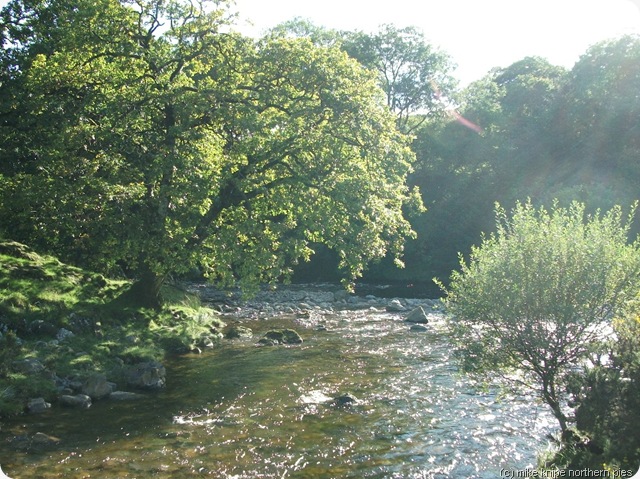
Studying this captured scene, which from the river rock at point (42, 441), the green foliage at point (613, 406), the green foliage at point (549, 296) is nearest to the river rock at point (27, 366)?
the river rock at point (42, 441)

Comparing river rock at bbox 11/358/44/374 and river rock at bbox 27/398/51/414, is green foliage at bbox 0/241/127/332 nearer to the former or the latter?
river rock at bbox 11/358/44/374

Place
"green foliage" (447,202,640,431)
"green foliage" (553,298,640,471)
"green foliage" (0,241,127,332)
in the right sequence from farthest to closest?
"green foliage" (0,241,127,332), "green foliage" (447,202,640,431), "green foliage" (553,298,640,471)

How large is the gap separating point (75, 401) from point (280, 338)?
954 centimetres

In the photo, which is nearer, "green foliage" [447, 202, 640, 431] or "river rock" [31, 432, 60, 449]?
"green foliage" [447, 202, 640, 431]

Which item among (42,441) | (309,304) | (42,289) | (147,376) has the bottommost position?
(309,304)

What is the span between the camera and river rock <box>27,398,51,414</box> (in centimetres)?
1244

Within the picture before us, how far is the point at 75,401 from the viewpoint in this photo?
1311 centimetres

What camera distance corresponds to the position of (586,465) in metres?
7.98

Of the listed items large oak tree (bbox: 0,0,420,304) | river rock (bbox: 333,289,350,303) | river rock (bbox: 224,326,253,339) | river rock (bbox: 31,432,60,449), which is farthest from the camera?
river rock (bbox: 333,289,350,303)

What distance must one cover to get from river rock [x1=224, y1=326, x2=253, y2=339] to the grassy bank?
0.73 metres

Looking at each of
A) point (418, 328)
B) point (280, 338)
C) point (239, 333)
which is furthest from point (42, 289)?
point (418, 328)

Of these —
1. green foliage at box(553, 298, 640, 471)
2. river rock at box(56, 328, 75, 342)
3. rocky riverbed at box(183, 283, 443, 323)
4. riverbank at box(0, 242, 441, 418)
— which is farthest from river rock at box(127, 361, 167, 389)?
green foliage at box(553, 298, 640, 471)

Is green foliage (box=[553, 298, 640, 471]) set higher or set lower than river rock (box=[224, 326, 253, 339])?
higher

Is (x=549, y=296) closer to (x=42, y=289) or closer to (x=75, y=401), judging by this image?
(x=75, y=401)
